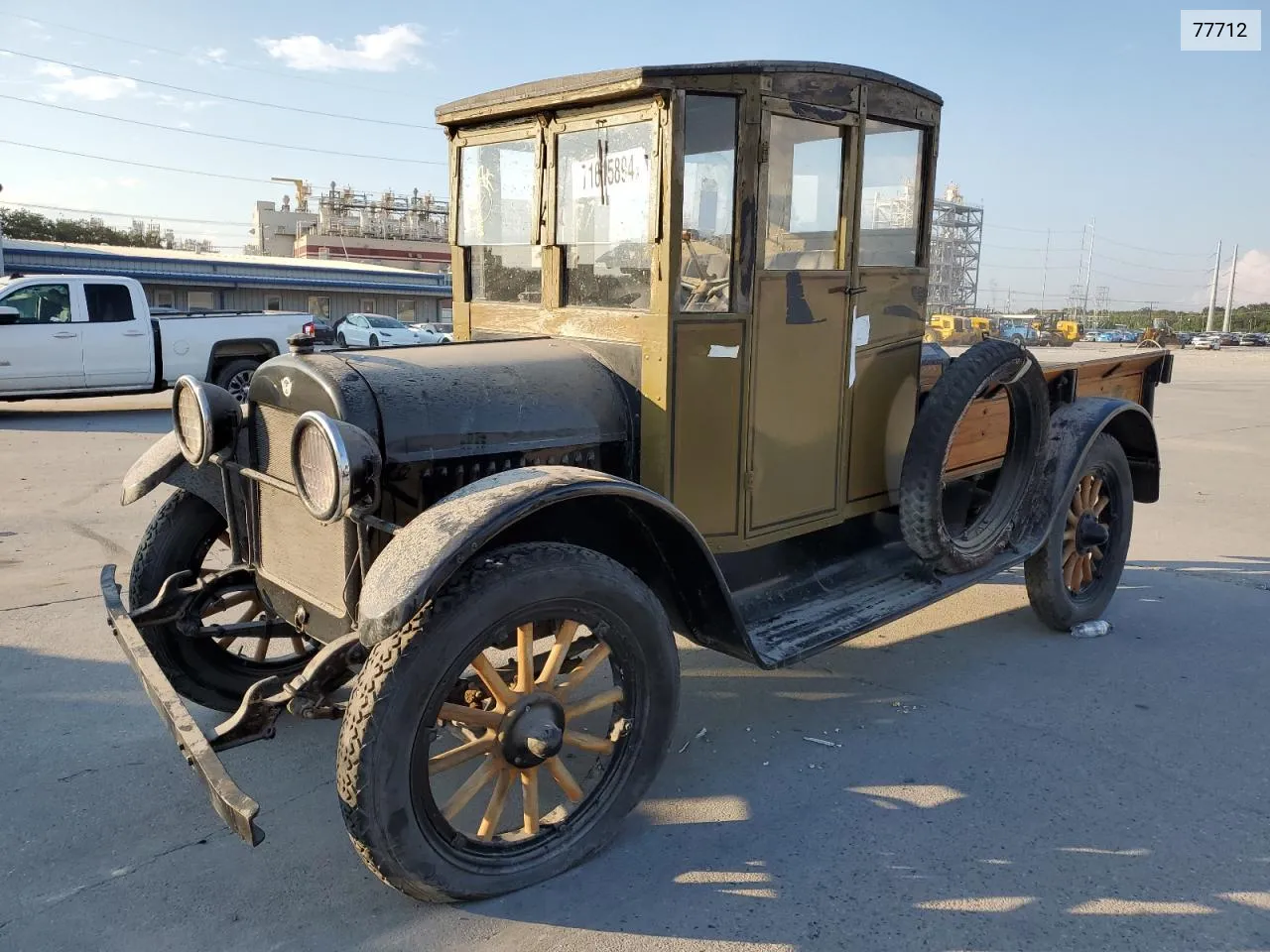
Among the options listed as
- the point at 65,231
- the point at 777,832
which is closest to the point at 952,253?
the point at 777,832

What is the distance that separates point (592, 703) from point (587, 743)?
0.11 m

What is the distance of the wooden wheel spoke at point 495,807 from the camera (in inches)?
101

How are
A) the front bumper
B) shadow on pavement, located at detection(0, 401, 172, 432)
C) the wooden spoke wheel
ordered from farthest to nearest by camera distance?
1. shadow on pavement, located at detection(0, 401, 172, 432)
2. the wooden spoke wheel
3. the front bumper

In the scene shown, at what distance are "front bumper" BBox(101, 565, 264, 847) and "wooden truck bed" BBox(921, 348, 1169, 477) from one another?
2.99m

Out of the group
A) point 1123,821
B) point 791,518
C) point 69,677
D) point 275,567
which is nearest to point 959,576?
point 791,518

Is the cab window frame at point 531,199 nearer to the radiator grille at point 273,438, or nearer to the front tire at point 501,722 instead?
the radiator grille at point 273,438

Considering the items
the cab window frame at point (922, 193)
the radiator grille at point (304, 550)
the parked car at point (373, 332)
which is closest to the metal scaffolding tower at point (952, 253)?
A: the cab window frame at point (922, 193)

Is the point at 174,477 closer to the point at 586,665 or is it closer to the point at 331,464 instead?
the point at 331,464

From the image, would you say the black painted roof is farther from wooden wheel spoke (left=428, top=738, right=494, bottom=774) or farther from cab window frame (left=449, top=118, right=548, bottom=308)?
wooden wheel spoke (left=428, top=738, right=494, bottom=774)

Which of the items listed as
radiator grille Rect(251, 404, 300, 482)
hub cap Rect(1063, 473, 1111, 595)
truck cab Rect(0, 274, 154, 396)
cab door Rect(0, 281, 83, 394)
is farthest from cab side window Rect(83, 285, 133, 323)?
hub cap Rect(1063, 473, 1111, 595)

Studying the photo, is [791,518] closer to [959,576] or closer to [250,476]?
[959,576]

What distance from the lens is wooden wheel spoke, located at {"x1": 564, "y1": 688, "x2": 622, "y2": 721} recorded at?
2.71 metres

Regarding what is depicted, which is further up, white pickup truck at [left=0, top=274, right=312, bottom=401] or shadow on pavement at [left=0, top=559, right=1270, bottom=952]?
white pickup truck at [left=0, top=274, right=312, bottom=401]

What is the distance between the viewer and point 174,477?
347cm
